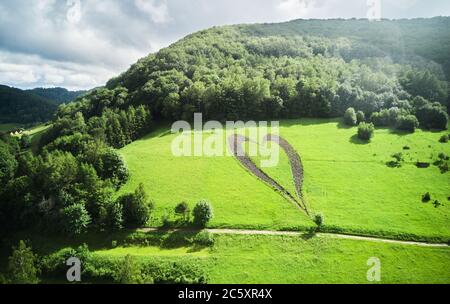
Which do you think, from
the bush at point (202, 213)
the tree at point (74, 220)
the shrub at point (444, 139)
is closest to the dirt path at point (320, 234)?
the bush at point (202, 213)

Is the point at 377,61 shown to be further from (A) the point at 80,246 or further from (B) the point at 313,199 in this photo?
(A) the point at 80,246

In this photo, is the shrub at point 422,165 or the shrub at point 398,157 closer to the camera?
the shrub at point 422,165

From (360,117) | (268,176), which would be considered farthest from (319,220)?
(360,117)

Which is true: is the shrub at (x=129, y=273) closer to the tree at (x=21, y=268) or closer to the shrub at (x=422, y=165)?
the tree at (x=21, y=268)

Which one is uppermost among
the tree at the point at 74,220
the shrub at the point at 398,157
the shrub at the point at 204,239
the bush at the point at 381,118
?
the bush at the point at 381,118

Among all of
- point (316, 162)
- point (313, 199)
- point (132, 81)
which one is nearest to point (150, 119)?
point (132, 81)

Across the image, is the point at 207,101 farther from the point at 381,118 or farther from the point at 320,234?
the point at 320,234

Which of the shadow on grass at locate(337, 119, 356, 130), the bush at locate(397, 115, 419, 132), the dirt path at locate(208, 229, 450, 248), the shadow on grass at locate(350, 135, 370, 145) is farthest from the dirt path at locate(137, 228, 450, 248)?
the bush at locate(397, 115, 419, 132)

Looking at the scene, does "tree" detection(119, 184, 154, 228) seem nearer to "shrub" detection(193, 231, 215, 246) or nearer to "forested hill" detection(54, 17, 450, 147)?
Result: "shrub" detection(193, 231, 215, 246)
